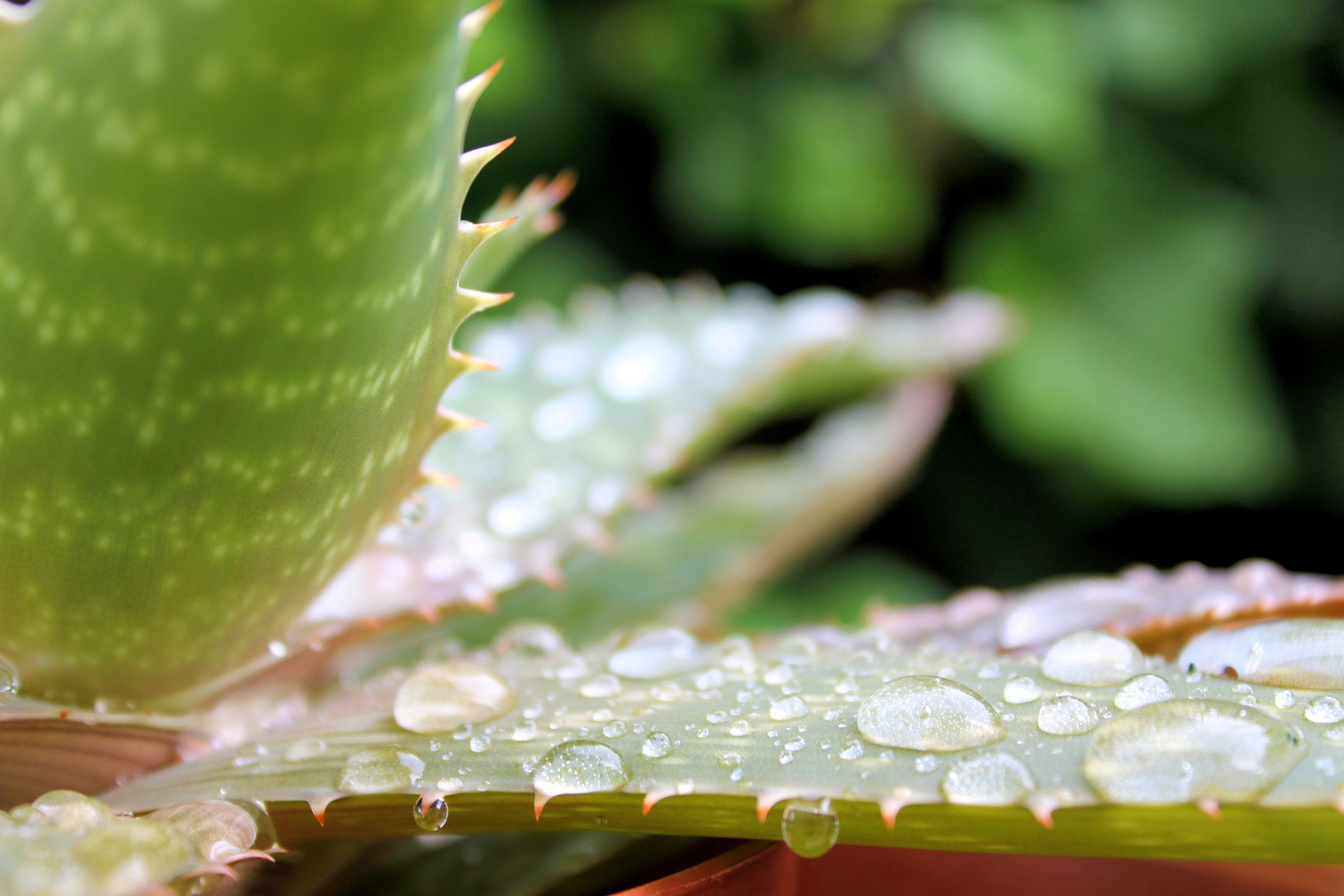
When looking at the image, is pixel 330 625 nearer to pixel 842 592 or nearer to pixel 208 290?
pixel 208 290

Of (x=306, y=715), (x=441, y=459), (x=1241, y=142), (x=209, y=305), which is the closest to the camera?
(x=209, y=305)

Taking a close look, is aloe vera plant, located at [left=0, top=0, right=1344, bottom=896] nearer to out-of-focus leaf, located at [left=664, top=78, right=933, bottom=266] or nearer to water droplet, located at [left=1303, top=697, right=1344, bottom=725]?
water droplet, located at [left=1303, top=697, right=1344, bottom=725]

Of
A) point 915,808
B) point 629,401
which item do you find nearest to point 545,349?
point 629,401

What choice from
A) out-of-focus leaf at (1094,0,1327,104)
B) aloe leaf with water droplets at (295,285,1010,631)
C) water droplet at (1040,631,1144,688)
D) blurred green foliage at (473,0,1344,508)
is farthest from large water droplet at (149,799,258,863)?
out-of-focus leaf at (1094,0,1327,104)

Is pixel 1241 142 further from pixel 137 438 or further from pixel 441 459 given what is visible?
pixel 137 438

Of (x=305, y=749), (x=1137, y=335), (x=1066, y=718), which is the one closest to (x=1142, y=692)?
(x=1066, y=718)
